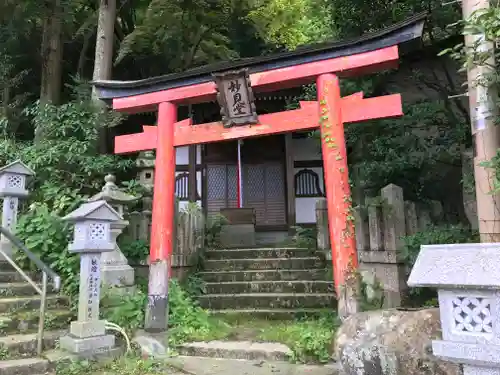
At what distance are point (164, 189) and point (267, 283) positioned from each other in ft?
9.17

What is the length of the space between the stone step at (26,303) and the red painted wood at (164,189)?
1.62m

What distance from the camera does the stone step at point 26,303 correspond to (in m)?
6.21

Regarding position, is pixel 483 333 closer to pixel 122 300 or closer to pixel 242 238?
pixel 122 300

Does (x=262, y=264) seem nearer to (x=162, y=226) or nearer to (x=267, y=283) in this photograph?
(x=267, y=283)

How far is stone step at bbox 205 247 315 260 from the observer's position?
364 inches

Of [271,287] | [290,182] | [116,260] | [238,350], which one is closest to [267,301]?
Answer: [271,287]

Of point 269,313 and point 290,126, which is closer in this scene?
point 290,126


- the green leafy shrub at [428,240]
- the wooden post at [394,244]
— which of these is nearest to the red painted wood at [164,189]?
the wooden post at [394,244]

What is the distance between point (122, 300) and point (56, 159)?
4.00m

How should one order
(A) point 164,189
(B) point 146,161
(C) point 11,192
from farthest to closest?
1. (B) point 146,161
2. (C) point 11,192
3. (A) point 164,189

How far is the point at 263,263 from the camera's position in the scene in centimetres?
888

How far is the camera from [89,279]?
5.63 meters

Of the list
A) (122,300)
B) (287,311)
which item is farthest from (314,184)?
(122,300)

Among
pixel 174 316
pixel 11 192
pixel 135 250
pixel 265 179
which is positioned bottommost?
pixel 174 316
